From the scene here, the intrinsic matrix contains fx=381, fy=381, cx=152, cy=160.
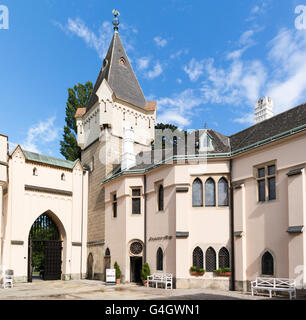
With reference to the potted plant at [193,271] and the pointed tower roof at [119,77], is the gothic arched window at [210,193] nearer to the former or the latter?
the potted plant at [193,271]

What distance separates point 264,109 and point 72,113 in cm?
2427

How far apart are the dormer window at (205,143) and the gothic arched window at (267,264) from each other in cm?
684

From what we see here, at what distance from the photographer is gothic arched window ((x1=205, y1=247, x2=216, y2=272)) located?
2028cm

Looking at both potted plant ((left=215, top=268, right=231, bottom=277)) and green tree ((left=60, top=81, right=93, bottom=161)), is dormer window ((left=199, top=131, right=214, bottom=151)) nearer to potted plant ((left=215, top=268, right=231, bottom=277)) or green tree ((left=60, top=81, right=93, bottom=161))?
potted plant ((left=215, top=268, right=231, bottom=277))

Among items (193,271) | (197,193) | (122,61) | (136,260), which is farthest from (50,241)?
(122,61)

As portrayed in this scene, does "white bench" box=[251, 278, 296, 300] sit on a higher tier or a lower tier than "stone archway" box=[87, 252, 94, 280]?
higher

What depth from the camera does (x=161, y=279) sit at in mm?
21188

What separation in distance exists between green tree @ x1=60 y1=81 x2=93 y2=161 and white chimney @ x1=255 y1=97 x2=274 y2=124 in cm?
2209

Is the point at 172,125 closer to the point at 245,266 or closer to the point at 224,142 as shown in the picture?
the point at 224,142

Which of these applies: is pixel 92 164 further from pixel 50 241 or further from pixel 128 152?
pixel 50 241

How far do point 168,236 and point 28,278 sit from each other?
1178 cm

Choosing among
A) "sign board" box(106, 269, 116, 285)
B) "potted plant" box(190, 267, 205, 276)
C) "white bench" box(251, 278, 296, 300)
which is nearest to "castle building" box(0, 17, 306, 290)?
"potted plant" box(190, 267, 205, 276)

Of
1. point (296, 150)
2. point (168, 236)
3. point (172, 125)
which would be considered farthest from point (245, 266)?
point (172, 125)

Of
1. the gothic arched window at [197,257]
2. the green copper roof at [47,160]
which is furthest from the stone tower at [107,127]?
the gothic arched window at [197,257]
